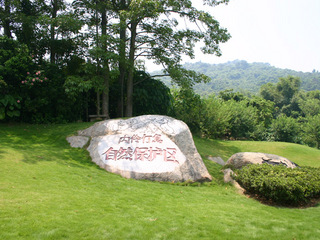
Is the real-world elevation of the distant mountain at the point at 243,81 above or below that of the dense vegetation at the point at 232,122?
above

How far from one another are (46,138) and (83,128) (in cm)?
129

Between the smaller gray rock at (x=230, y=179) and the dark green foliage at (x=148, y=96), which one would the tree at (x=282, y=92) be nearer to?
the dark green foliage at (x=148, y=96)

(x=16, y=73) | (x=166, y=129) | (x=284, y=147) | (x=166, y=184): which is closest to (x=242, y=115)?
(x=284, y=147)

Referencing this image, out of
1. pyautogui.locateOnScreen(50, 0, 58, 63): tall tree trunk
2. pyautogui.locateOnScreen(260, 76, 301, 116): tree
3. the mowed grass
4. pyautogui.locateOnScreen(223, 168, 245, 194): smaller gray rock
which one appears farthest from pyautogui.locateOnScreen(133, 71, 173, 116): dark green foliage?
pyautogui.locateOnScreen(260, 76, 301, 116): tree

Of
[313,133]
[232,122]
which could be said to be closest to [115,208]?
[232,122]

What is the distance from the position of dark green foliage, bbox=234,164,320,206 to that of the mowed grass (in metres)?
0.30

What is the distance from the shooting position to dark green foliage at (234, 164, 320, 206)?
516cm

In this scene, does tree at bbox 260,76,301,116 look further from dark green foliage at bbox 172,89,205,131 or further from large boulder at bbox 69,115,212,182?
large boulder at bbox 69,115,212,182

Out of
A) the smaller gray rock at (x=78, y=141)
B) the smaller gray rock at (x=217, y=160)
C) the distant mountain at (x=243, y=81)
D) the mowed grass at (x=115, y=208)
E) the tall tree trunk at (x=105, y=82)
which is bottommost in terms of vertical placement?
the smaller gray rock at (x=217, y=160)

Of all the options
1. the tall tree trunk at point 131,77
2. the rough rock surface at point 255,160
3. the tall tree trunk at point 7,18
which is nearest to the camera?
the rough rock surface at point 255,160

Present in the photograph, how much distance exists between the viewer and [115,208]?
13.5 feet

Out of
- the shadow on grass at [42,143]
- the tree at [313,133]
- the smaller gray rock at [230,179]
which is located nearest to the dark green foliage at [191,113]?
the shadow on grass at [42,143]

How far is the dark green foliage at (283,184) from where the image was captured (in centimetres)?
516

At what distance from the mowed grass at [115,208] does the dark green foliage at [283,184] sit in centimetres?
30
